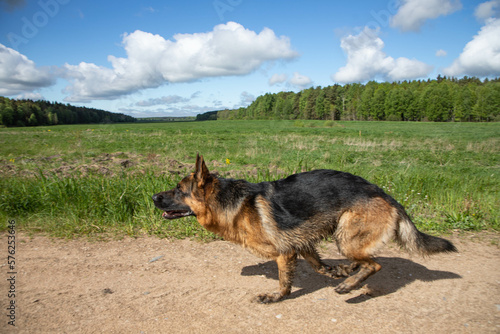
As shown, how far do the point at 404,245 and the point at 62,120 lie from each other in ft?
348

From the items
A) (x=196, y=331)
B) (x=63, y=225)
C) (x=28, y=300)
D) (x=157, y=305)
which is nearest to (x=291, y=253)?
(x=196, y=331)

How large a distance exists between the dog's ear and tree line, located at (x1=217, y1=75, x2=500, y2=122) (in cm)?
9864

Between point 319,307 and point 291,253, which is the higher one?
point 291,253

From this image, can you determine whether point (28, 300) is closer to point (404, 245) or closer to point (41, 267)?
point (41, 267)

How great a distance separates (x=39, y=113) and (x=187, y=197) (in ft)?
303

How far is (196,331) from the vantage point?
3199 mm

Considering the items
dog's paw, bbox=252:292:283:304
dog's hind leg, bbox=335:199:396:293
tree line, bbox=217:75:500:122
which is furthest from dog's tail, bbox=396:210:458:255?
tree line, bbox=217:75:500:122

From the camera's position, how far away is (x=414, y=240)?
3926 mm

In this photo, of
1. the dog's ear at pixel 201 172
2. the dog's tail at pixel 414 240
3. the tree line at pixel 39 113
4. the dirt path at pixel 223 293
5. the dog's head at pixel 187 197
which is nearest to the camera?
the dirt path at pixel 223 293

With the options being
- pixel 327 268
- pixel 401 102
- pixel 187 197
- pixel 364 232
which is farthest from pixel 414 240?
pixel 401 102

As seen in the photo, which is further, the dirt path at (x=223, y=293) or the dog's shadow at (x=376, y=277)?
the dog's shadow at (x=376, y=277)

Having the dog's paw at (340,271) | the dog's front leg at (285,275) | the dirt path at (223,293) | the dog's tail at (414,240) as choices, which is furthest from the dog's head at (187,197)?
the dog's tail at (414,240)

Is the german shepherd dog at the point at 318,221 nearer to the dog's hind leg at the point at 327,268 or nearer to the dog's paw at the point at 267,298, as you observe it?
the dog's paw at the point at 267,298

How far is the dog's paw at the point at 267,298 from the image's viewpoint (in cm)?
384
